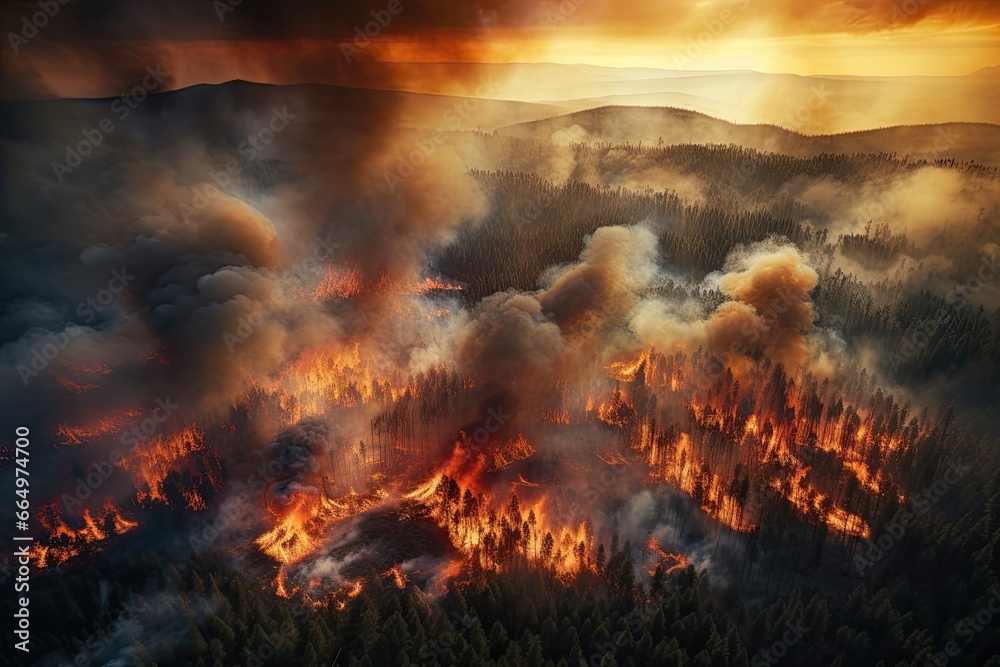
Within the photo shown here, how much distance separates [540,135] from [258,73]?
40765 millimetres

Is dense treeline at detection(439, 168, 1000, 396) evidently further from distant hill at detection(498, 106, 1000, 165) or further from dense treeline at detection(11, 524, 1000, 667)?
dense treeline at detection(11, 524, 1000, 667)

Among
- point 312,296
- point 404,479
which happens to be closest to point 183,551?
point 404,479

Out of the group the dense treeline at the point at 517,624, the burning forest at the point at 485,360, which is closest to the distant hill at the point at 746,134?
the burning forest at the point at 485,360

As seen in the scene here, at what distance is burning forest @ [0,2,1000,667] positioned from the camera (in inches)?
1366

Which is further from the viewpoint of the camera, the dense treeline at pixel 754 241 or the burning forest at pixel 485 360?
the dense treeline at pixel 754 241

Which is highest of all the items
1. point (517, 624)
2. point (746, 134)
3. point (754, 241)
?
point (746, 134)

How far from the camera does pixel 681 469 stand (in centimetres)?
5100

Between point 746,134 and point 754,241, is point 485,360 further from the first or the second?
point 746,134

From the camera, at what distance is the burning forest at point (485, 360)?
114ft

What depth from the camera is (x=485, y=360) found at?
193 ft

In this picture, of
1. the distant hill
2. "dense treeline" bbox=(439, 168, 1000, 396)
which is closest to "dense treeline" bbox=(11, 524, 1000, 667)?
"dense treeline" bbox=(439, 168, 1000, 396)

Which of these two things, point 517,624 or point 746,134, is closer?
point 517,624

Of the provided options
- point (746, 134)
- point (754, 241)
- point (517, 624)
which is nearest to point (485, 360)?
point (517, 624)

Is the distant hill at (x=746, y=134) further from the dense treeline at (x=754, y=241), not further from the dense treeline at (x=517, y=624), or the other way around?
the dense treeline at (x=517, y=624)
